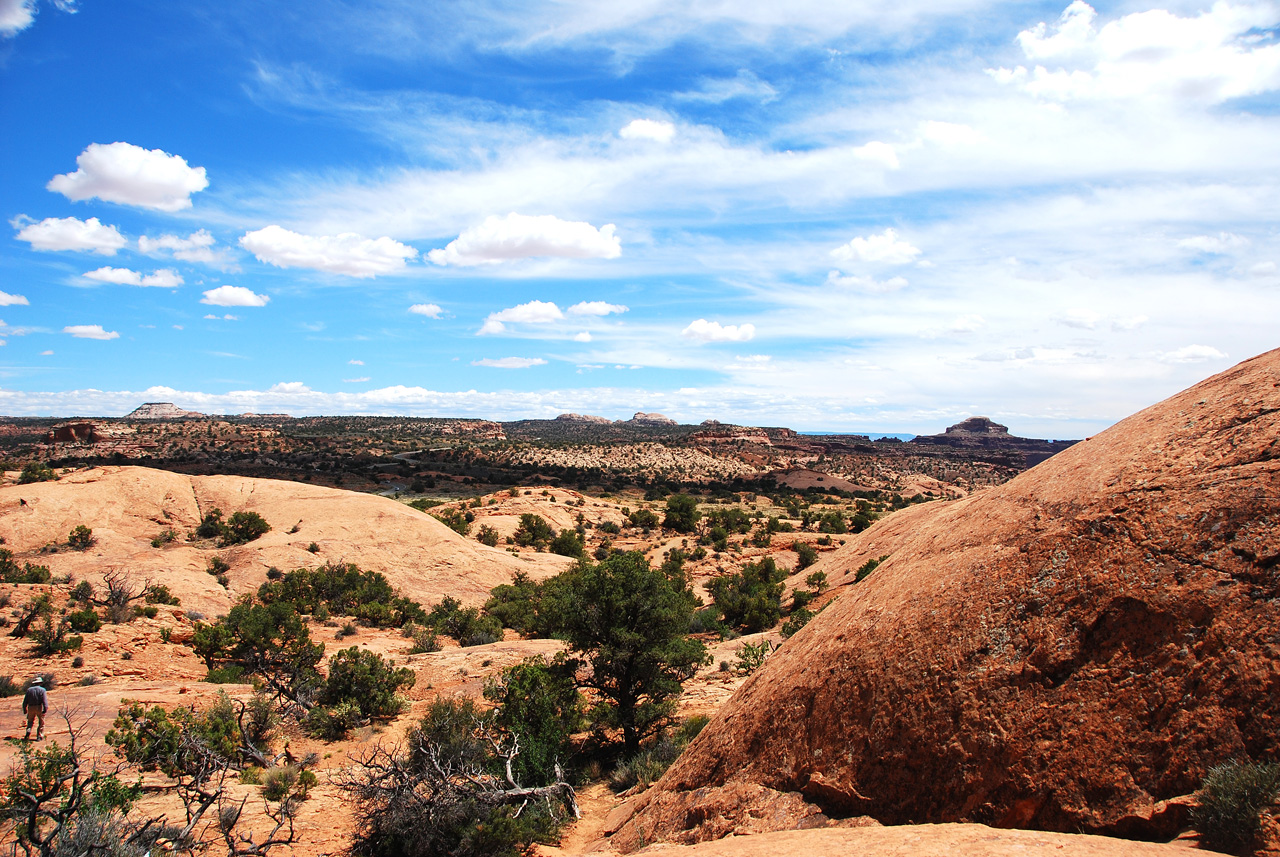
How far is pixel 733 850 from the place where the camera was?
18.5 feet

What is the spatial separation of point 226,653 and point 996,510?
72.6 ft

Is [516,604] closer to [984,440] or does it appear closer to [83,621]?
[83,621]

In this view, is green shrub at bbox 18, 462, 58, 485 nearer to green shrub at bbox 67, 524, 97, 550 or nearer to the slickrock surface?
green shrub at bbox 67, 524, 97, 550

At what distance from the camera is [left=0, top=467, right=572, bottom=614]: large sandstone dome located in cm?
2562

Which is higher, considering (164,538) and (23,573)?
(23,573)

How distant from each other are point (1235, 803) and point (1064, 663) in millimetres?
1473

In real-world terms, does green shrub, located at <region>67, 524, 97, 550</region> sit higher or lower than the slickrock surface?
lower

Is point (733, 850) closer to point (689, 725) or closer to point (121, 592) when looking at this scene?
point (689, 725)

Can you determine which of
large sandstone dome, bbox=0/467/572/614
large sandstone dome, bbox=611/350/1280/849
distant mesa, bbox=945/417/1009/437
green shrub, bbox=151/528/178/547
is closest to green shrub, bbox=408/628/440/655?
Answer: large sandstone dome, bbox=0/467/572/614

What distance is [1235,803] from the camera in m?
3.89

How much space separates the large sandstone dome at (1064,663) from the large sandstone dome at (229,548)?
79.9 feet

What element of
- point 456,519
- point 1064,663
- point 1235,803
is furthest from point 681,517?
point 1235,803

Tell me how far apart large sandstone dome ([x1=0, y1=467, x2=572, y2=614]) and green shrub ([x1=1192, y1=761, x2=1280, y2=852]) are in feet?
90.7

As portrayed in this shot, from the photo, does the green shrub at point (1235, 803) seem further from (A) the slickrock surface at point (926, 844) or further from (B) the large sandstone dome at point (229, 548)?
(B) the large sandstone dome at point (229, 548)
